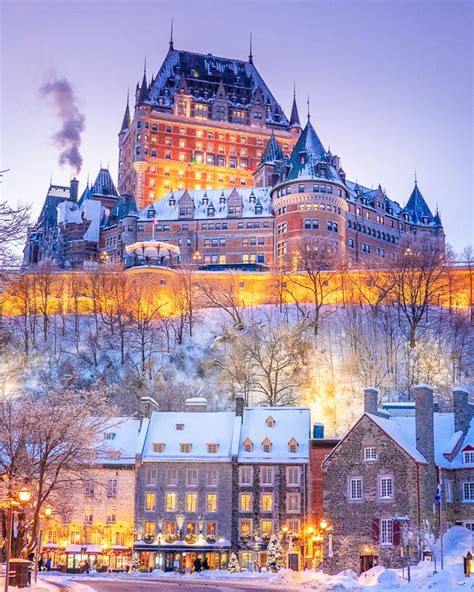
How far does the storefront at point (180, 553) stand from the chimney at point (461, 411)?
59.7ft

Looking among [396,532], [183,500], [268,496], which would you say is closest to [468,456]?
[396,532]

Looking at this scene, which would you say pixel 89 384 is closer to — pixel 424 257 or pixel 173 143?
pixel 424 257

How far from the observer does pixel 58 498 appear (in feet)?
171

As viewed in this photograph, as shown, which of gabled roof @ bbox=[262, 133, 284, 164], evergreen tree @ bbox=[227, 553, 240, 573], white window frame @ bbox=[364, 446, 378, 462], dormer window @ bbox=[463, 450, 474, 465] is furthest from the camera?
gabled roof @ bbox=[262, 133, 284, 164]

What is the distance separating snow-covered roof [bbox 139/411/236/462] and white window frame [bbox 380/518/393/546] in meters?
16.5

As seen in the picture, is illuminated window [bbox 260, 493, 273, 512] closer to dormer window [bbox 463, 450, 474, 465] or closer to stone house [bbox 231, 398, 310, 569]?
stone house [bbox 231, 398, 310, 569]

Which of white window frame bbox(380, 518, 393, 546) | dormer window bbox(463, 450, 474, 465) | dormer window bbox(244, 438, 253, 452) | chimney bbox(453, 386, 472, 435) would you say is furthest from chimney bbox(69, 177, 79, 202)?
white window frame bbox(380, 518, 393, 546)

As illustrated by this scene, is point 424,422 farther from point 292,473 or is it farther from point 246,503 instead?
point 246,503

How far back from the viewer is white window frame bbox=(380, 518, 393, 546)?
53.4m

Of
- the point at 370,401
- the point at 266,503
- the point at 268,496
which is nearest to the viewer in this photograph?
the point at 370,401

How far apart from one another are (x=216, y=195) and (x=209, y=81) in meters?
48.2

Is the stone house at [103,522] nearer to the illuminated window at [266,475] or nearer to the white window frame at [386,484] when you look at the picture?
the illuminated window at [266,475]

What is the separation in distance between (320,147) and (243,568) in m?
85.2

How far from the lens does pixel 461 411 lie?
2344 inches
